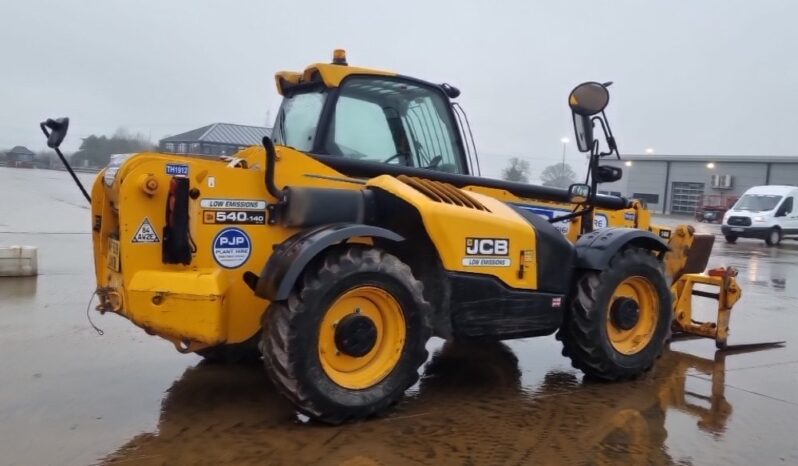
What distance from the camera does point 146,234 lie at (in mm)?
4297

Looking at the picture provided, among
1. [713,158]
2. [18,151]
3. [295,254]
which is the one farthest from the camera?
[18,151]

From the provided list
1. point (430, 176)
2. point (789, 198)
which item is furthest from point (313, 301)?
point (789, 198)

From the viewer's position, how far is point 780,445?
4.43m

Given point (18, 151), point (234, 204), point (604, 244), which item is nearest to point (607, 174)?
point (604, 244)

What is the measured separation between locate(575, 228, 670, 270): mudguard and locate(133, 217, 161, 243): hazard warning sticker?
3.11 metres

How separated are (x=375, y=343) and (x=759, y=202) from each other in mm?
26148

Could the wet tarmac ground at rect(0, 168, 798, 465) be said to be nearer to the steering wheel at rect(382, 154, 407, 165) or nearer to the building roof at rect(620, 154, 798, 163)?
the steering wheel at rect(382, 154, 407, 165)

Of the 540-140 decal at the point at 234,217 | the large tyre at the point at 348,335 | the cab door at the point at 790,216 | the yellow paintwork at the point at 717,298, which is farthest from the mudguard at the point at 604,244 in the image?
the cab door at the point at 790,216

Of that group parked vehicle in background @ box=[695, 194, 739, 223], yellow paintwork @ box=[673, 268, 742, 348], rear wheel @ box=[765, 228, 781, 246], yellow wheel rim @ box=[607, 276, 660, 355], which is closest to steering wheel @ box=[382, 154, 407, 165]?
yellow wheel rim @ box=[607, 276, 660, 355]

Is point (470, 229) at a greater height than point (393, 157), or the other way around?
point (393, 157)

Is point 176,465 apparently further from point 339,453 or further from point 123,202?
point 123,202

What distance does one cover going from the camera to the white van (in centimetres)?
2522

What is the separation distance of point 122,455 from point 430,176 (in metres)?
2.86

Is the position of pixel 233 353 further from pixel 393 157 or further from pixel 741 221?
pixel 741 221
